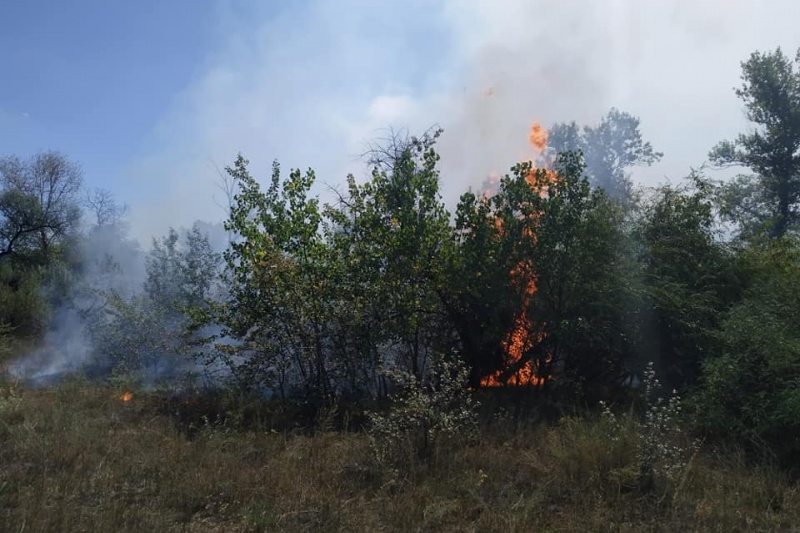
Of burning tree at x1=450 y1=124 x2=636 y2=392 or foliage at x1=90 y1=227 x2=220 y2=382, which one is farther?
foliage at x1=90 y1=227 x2=220 y2=382

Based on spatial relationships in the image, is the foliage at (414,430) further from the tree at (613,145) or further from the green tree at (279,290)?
the tree at (613,145)

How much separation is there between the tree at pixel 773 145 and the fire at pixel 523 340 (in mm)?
12851

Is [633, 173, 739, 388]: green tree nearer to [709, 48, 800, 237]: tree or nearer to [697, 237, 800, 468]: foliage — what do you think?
[697, 237, 800, 468]: foliage

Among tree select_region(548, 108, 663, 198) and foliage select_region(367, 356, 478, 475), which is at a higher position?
tree select_region(548, 108, 663, 198)

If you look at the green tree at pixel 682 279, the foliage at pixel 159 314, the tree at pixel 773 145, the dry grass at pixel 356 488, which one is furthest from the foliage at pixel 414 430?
the tree at pixel 773 145

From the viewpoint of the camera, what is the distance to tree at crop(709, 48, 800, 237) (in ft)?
56.4

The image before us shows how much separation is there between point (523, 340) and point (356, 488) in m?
4.00

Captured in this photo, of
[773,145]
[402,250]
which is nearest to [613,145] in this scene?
[773,145]

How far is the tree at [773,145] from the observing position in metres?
17.2

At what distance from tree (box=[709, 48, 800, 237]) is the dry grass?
50.1 feet

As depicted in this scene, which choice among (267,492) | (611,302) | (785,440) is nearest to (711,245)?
(611,302)

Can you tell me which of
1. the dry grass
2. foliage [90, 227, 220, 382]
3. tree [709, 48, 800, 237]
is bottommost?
the dry grass

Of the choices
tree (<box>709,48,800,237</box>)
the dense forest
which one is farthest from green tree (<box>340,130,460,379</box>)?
tree (<box>709,48,800,237</box>)

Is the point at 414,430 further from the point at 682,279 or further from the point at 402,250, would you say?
the point at 682,279
